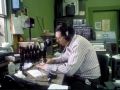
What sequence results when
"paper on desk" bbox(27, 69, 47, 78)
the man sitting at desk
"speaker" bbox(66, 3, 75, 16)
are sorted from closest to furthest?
"paper on desk" bbox(27, 69, 47, 78) < the man sitting at desk < "speaker" bbox(66, 3, 75, 16)

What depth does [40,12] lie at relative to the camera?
14.0 ft

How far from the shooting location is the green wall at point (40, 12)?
3.69m

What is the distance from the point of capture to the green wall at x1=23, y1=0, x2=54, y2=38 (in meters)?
3.69

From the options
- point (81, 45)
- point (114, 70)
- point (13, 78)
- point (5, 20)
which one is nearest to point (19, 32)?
point (5, 20)

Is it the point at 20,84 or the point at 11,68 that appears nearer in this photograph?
the point at 20,84

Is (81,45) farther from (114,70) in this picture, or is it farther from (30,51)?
(114,70)

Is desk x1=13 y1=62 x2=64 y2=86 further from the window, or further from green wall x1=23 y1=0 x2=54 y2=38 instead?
green wall x1=23 y1=0 x2=54 y2=38

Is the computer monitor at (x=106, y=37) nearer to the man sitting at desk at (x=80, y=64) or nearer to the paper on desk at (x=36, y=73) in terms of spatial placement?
the man sitting at desk at (x=80, y=64)

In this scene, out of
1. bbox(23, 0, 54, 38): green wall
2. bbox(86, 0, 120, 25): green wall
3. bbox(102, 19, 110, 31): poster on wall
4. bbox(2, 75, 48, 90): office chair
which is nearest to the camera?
bbox(2, 75, 48, 90): office chair

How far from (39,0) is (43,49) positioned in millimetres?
1455

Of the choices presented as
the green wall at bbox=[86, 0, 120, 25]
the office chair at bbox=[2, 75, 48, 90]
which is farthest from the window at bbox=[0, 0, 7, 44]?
the green wall at bbox=[86, 0, 120, 25]

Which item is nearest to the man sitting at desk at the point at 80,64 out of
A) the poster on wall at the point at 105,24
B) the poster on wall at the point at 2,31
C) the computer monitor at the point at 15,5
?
the poster on wall at the point at 2,31

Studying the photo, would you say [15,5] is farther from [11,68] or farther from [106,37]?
[106,37]

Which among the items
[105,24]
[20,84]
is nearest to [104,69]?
[20,84]
